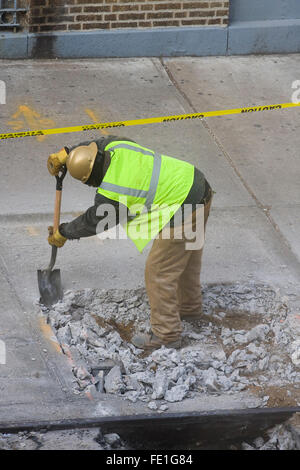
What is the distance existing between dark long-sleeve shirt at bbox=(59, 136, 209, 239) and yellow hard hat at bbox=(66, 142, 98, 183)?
0.17 feet

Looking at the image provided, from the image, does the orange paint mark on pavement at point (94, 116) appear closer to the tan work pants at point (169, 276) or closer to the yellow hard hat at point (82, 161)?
the tan work pants at point (169, 276)

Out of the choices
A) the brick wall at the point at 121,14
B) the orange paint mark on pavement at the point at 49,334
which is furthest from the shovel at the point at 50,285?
the brick wall at the point at 121,14

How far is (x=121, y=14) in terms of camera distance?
1038 centimetres

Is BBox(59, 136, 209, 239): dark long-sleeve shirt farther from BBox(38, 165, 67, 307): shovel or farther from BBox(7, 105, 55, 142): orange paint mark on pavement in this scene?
BBox(7, 105, 55, 142): orange paint mark on pavement

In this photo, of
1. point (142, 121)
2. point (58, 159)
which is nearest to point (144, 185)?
point (58, 159)

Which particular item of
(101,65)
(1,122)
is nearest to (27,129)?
(1,122)

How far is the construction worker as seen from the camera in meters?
6.04

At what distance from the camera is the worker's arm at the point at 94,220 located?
19.9 ft

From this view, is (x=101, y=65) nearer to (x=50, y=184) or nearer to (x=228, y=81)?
(x=228, y=81)

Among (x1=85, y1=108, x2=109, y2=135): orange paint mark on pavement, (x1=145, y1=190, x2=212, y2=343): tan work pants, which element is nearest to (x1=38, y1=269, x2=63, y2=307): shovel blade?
(x1=145, y1=190, x2=212, y2=343): tan work pants

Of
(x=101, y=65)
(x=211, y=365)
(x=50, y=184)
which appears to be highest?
(x=101, y=65)

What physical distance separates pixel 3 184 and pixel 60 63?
257 cm

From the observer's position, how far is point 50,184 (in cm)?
835

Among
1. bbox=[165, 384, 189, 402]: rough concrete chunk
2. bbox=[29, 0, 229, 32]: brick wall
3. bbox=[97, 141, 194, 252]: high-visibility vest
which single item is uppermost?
bbox=[29, 0, 229, 32]: brick wall
